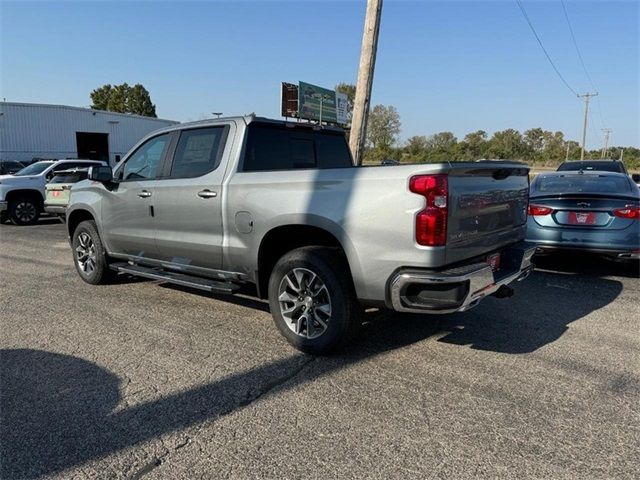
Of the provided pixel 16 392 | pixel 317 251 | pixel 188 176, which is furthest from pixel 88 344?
pixel 317 251

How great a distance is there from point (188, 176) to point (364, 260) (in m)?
2.26

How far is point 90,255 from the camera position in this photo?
21.4 feet

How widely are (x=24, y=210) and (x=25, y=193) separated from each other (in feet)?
1.60

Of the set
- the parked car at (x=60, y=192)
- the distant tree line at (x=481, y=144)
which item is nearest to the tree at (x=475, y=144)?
the distant tree line at (x=481, y=144)

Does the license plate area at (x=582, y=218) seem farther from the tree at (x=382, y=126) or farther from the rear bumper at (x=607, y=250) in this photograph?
the tree at (x=382, y=126)

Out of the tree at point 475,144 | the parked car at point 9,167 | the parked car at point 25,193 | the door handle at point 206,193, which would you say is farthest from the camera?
the tree at point 475,144

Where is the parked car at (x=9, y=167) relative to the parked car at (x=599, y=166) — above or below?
below

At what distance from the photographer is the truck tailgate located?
3572mm

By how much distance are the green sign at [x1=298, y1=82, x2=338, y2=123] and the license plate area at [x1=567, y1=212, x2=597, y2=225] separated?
2768 cm

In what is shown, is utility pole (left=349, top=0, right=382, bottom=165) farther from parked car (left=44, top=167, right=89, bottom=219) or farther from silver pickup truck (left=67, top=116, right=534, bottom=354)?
parked car (left=44, top=167, right=89, bottom=219)

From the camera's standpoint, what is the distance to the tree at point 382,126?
75500 mm

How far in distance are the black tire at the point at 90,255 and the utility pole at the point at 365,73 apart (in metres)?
4.76

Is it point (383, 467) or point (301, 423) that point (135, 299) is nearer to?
point (301, 423)

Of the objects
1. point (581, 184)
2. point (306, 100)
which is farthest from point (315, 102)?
point (581, 184)
